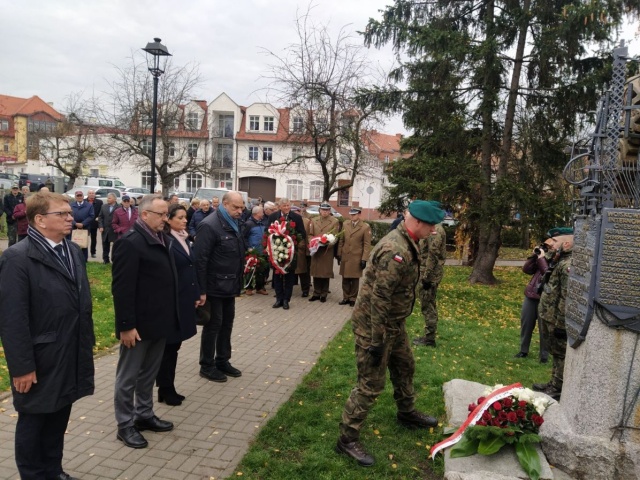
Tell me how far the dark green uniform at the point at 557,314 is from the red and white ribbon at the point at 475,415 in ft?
4.81

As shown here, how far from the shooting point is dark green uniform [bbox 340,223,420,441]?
392 centimetres

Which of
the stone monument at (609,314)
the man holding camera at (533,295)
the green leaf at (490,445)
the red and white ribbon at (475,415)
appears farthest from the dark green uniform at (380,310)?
the man holding camera at (533,295)

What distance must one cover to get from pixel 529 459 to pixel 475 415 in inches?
20.6

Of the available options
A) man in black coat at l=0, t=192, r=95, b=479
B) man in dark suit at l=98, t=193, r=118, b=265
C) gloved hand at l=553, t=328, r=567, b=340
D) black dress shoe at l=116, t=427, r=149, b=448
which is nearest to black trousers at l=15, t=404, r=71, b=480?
man in black coat at l=0, t=192, r=95, b=479

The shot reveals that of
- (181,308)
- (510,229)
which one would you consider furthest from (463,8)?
(181,308)

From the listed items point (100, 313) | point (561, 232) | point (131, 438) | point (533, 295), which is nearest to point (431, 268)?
point (533, 295)

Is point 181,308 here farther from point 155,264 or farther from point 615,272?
point 615,272

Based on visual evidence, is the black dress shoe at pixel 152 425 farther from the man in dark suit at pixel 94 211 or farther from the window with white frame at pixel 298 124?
the window with white frame at pixel 298 124

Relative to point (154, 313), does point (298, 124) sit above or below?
above

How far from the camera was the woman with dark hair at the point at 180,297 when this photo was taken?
480 cm

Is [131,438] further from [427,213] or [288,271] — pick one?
[288,271]

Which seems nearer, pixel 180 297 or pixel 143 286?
pixel 143 286

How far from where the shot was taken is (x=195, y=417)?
4.81 meters

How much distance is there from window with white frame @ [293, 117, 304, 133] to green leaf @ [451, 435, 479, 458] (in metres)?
14.5
